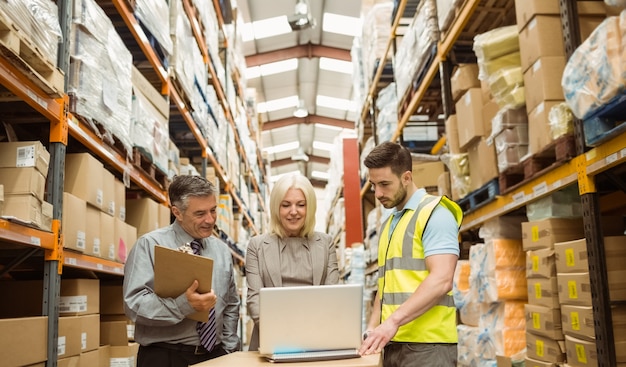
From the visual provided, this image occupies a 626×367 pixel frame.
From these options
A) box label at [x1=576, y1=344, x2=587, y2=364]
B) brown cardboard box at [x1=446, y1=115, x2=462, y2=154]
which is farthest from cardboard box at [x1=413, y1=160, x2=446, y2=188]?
box label at [x1=576, y1=344, x2=587, y2=364]

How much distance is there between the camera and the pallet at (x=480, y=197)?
13.4 ft

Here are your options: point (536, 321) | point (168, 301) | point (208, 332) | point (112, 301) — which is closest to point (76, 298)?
point (112, 301)

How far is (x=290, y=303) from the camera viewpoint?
201 cm

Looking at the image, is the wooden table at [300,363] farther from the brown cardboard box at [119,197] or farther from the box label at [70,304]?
the brown cardboard box at [119,197]

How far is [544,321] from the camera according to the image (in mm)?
3350

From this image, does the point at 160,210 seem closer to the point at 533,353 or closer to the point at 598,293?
the point at 533,353

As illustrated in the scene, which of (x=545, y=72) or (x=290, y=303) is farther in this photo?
(x=545, y=72)

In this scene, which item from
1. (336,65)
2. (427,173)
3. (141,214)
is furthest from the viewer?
(336,65)

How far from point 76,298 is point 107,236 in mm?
483

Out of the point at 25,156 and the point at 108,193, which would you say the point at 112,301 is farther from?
the point at 25,156

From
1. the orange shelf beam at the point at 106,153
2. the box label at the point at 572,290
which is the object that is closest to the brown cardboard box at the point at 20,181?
the orange shelf beam at the point at 106,153

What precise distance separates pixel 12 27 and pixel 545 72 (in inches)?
105

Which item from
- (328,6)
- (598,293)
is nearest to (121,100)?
(598,293)

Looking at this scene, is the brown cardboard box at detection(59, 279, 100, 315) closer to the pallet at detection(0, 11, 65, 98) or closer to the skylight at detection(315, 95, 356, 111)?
the pallet at detection(0, 11, 65, 98)
